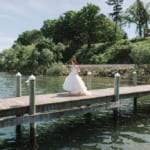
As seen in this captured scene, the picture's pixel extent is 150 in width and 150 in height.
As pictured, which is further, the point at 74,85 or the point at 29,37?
the point at 29,37

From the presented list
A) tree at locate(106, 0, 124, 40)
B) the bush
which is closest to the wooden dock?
the bush

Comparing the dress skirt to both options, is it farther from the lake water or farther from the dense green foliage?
the dense green foliage

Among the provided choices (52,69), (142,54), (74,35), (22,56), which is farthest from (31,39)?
(142,54)

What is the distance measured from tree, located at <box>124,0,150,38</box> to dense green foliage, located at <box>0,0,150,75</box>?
0.25 meters

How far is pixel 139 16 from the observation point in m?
73.8

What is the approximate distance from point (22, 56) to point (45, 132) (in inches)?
2498

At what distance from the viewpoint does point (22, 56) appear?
2965 inches

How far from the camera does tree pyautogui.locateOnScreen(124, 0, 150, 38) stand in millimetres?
73125

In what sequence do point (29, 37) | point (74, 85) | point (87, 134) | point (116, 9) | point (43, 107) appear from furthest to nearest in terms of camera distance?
point (29, 37) → point (116, 9) → point (74, 85) → point (87, 134) → point (43, 107)

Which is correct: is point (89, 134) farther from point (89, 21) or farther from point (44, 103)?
point (89, 21)

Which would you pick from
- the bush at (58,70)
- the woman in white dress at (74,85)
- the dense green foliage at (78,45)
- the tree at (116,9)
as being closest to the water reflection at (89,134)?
the woman in white dress at (74,85)

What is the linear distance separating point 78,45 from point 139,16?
747 inches

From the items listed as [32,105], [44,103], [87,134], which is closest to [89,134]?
[87,134]

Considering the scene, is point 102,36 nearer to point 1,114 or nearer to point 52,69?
point 52,69
